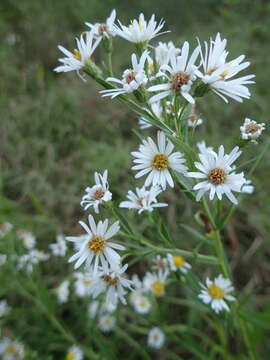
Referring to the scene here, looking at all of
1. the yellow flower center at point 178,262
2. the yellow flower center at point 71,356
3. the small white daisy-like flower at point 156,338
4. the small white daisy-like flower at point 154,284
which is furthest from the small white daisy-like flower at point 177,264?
the yellow flower center at point 71,356

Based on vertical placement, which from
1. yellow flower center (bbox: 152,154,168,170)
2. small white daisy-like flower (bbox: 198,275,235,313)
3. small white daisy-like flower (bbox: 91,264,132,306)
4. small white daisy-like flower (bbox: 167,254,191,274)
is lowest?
small white daisy-like flower (bbox: 91,264,132,306)

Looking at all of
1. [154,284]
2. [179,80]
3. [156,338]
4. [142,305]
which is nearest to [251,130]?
[179,80]

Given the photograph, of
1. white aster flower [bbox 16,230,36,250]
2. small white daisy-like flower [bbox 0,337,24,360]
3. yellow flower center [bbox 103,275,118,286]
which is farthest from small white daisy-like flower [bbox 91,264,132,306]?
white aster flower [bbox 16,230,36,250]

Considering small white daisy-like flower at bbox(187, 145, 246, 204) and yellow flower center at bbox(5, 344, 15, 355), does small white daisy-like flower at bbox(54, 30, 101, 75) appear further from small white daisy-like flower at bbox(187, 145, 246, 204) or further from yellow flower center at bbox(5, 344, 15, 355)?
yellow flower center at bbox(5, 344, 15, 355)

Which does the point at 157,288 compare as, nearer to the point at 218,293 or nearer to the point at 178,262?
the point at 178,262

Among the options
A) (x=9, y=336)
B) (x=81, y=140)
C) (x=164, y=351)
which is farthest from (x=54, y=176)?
(x=164, y=351)

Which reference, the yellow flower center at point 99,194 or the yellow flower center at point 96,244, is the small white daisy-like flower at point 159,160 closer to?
the yellow flower center at point 99,194
